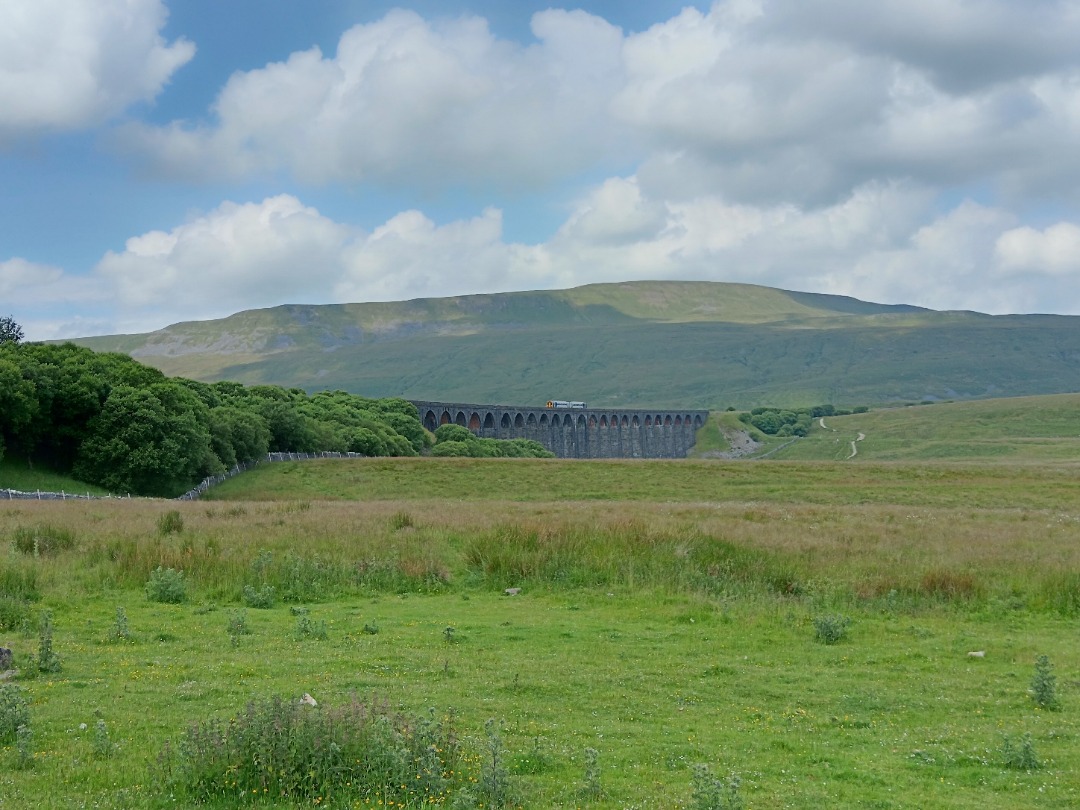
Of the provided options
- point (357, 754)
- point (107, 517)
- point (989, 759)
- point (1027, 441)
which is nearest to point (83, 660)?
point (357, 754)

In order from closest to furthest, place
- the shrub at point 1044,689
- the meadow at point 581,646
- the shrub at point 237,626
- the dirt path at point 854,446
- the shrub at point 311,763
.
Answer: the shrub at point 311,763
the meadow at point 581,646
the shrub at point 1044,689
the shrub at point 237,626
the dirt path at point 854,446

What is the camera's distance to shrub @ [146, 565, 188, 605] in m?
18.0

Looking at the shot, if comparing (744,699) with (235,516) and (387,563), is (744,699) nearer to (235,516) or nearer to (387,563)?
(387,563)

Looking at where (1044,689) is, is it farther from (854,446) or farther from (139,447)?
(854,446)

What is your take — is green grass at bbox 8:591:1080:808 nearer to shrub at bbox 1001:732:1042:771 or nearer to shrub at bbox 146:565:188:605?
shrub at bbox 1001:732:1042:771

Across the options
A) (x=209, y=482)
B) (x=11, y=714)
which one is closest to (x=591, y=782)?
(x=11, y=714)

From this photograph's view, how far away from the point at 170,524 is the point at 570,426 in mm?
147000

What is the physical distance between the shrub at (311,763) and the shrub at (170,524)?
1606 centimetres

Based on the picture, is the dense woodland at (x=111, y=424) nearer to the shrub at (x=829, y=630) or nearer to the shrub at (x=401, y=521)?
the shrub at (x=401, y=521)

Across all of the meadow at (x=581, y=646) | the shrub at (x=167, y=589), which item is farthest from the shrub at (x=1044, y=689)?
the shrub at (x=167, y=589)

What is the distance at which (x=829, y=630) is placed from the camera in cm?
1548

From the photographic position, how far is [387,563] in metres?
21.0

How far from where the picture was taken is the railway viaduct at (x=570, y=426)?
472 ft

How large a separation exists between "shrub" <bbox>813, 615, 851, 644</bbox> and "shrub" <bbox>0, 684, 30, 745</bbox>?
444 inches
